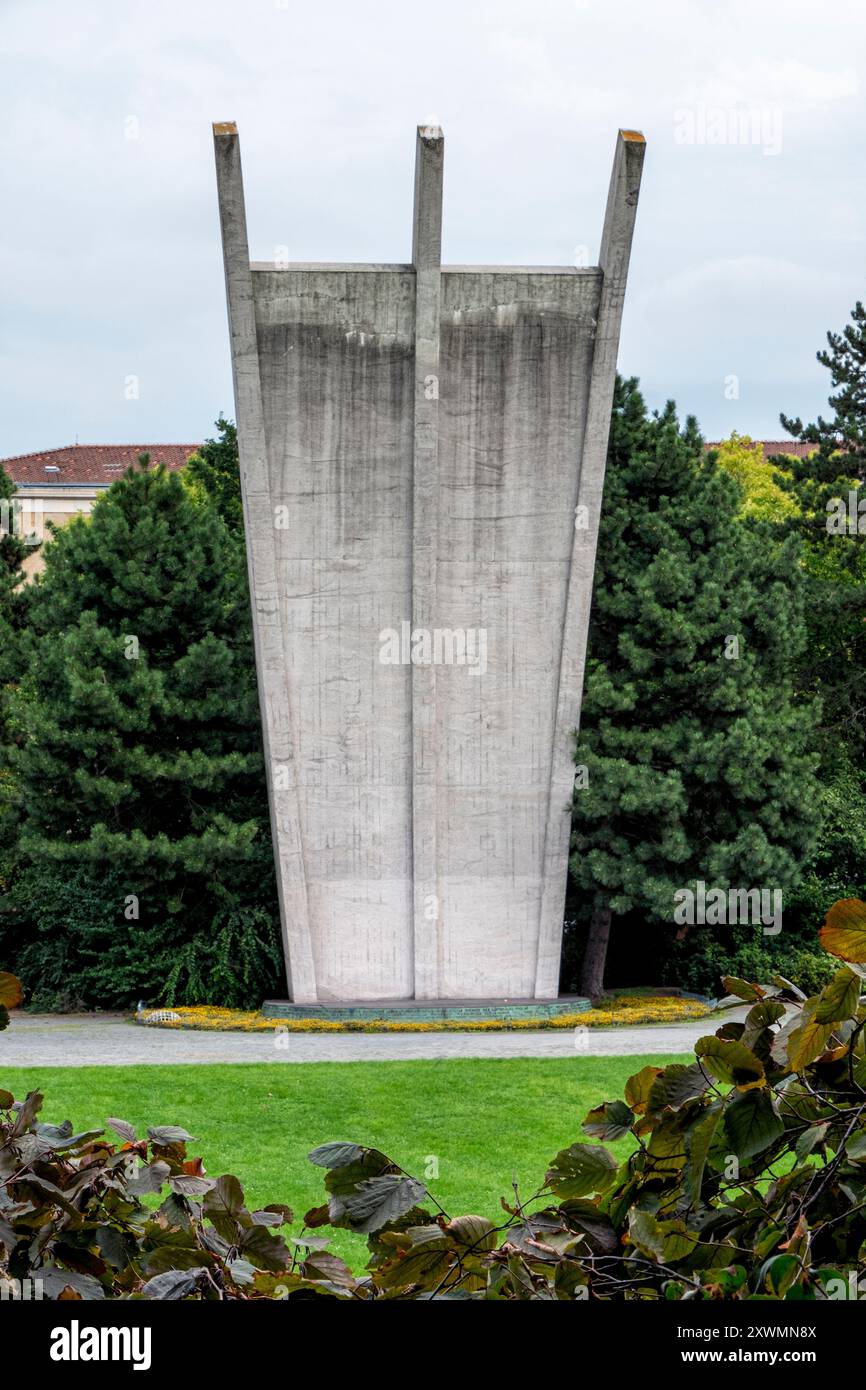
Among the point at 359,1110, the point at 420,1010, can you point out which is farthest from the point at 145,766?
the point at 359,1110

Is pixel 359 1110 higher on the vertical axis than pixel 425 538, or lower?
lower

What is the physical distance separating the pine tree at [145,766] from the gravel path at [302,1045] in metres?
2.02

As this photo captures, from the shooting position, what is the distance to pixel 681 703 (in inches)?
758

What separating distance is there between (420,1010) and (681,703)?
5.42 m

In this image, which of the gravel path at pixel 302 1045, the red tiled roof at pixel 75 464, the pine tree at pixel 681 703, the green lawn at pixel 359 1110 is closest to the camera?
the green lawn at pixel 359 1110

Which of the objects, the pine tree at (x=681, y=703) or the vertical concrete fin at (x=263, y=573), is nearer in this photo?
the vertical concrete fin at (x=263, y=573)

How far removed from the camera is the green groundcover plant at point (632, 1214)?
5.95 ft

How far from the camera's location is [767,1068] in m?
1.97

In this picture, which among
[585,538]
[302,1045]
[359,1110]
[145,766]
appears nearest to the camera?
[359,1110]

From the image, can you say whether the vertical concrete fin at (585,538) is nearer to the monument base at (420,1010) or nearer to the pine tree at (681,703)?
the pine tree at (681,703)

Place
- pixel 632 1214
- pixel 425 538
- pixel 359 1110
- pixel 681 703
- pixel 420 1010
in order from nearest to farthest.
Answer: pixel 632 1214 < pixel 359 1110 < pixel 425 538 < pixel 420 1010 < pixel 681 703

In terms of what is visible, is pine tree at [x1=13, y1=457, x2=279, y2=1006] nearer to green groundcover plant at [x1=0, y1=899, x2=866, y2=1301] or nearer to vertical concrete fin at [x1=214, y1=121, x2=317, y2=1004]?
vertical concrete fin at [x1=214, y1=121, x2=317, y2=1004]

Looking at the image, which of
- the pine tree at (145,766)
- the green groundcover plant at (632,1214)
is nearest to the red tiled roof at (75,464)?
the pine tree at (145,766)

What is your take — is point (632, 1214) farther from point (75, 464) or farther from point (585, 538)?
point (75, 464)
